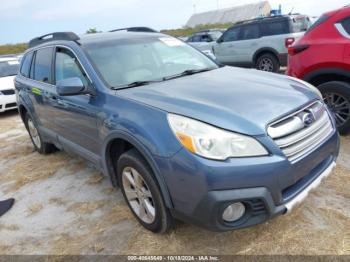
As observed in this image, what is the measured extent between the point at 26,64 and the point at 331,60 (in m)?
4.36

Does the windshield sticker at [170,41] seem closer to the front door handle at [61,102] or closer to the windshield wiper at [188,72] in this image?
the windshield wiper at [188,72]

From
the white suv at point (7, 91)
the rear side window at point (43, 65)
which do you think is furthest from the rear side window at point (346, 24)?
the white suv at point (7, 91)

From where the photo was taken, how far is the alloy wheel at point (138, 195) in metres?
2.92

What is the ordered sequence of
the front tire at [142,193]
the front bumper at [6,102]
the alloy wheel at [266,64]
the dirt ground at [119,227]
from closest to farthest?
1. the front tire at [142,193]
2. the dirt ground at [119,227]
3. the front bumper at [6,102]
4. the alloy wheel at [266,64]

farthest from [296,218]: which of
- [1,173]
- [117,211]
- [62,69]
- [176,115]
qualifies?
[1,173]

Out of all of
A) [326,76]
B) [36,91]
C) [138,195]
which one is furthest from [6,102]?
[326,76]

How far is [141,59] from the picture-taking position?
12.0ft

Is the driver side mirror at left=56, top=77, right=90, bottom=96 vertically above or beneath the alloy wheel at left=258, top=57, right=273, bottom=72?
above

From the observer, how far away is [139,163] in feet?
9.09

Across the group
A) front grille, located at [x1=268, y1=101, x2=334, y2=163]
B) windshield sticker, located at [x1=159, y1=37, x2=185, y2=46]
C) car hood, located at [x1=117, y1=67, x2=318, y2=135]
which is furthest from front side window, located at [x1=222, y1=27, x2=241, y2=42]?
front grille, located at [x1=268, y1=101, x2=334, y2=163]

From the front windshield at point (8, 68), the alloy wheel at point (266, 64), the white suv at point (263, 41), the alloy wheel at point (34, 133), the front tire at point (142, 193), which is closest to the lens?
the front tire at point (142, 193)

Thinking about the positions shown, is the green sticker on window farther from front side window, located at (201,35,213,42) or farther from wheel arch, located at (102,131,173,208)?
front side window, located at (201,35,213,42)

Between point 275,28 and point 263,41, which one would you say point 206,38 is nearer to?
point 263,41

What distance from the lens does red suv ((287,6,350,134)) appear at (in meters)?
4.47
